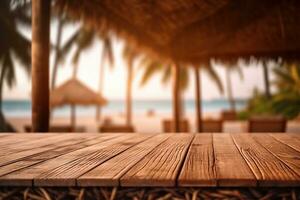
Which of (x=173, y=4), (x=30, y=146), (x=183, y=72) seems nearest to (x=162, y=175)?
(x=30, y=146)

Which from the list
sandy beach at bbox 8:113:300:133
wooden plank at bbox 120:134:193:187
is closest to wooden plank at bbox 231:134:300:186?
wooden plank at bbox 120:134:193:187

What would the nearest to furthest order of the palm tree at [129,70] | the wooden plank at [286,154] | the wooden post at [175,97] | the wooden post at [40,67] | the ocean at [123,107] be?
1. the wooden plank at [286,154]
2. the wooden post at [40,67]
3. the wooden post at [175,97]
4. the palm tree at [129,70]
5. the ocean at [123,107]

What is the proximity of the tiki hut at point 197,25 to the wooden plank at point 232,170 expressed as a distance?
7.69 ft

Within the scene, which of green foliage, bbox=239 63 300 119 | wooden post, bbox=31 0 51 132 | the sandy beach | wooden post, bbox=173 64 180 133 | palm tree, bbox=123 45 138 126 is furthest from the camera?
palm tree, bbox=123 45 138 126

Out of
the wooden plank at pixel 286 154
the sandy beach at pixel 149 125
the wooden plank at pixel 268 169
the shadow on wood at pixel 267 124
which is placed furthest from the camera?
the sandy beach at pixel 149 125

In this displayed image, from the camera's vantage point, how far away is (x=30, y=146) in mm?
2029

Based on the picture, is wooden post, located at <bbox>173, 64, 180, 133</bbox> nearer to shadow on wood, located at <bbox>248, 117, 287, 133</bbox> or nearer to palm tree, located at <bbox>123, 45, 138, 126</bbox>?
shadow on wood, located at <bbox>248, 117, 287, 133</bbox>

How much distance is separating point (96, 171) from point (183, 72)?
19.6 m

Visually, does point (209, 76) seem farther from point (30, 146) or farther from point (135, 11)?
point (30, 146)

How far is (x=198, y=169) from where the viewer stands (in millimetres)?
1259

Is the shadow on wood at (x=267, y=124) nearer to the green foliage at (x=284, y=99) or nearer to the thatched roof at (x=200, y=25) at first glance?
the thatched roof at (x=200, y=25)

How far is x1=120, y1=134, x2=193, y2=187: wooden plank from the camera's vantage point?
3.68 ft

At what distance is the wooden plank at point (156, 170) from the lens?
112cm

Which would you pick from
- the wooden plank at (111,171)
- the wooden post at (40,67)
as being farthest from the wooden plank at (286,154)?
the wooden post at (40,67)
